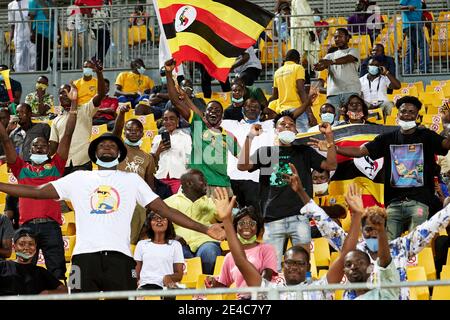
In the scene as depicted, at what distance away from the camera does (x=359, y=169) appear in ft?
38.3

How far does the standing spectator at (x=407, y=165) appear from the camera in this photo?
33.5ft

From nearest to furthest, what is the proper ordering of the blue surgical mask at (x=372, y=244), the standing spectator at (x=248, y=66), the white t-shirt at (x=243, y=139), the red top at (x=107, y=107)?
the blue surgical mask at (x=372, y=244), the white t-shirt at (x=243, y=139), the red top at (x=107, y=107), the standing spectator at (x=248, y=66)

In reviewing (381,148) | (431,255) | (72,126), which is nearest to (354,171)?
(381,148)

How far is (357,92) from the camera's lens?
14867 millimetres

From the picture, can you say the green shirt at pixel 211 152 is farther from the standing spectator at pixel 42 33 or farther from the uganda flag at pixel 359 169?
the standing spectator at pixel 42 33

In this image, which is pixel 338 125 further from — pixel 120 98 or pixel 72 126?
pixel 120 98

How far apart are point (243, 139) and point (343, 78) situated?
3.28 metres

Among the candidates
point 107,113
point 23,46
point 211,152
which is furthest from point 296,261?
point 23,46

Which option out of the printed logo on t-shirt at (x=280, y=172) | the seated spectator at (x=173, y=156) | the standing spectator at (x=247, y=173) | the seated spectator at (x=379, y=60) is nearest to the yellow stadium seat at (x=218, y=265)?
the printed logo on t-shirt at (x=280, y=172)

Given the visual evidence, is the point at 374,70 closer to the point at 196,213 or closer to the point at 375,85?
the point at 375,85

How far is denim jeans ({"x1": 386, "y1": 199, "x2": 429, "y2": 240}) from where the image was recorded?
10.1 meters

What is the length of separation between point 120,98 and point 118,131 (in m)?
3.75

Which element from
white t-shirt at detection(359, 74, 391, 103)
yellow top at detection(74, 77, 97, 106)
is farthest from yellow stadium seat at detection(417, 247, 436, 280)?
yellow top at detection(74, 77, 97, 106)

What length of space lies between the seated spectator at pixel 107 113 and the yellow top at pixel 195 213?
4050 millimetres
